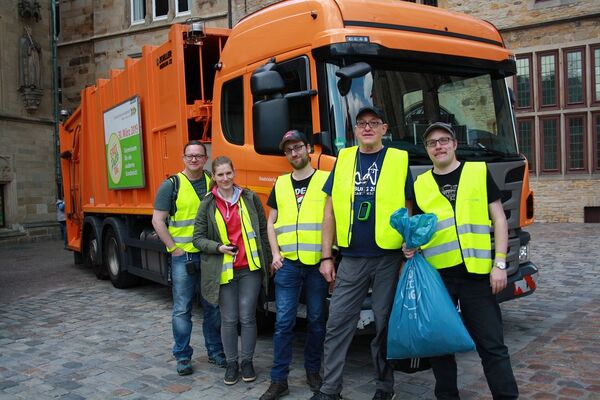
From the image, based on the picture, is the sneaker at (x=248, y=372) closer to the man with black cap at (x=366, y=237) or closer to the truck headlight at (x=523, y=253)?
the man with black cap at (x=366, y=237)

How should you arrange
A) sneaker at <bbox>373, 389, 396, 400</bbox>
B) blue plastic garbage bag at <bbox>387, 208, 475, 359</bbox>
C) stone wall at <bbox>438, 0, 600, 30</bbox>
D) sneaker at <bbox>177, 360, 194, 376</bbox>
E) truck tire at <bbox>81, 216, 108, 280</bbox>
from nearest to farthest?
1. blue plastic garbage bag at <bbox>387, 208, 475, 359</bbox>
2. sneaker at <bbox>373, 389, 396, 400</bbox>
3. sneaker at <bbox>177, 360, 194, 376</bbox>
4. truck tire at <bbox>81, 216, 108, 280</bbox>
5. stone wall at <bbox>438, 0, 600, 30</bbox>

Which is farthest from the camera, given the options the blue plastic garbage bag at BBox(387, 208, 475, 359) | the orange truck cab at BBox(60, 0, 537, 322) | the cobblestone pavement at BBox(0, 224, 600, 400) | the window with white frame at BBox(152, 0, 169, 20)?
the window with white frame at BBox(152, 0, 169, 20)

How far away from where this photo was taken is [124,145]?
25.7ft

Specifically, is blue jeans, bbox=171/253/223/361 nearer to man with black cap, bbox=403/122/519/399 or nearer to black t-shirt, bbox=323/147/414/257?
black t-shirt, bbox=323/147/414/257

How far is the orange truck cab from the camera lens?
14.9 ft

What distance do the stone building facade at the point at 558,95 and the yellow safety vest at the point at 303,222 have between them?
44.6 feet

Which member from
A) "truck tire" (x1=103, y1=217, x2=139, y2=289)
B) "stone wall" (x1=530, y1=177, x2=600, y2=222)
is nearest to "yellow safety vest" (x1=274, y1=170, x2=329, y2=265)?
"truck tire" (x1=103, y1=217, x2=139, y2=289)

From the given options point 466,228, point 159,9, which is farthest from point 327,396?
point 159,9

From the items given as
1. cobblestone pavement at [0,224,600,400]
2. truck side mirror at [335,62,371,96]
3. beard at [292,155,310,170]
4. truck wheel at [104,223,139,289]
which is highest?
truck side mirror at [335,62,371,96]

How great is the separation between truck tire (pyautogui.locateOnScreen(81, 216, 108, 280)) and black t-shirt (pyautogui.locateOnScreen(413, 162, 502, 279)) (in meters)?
6.77

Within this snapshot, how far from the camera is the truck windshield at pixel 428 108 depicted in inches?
177

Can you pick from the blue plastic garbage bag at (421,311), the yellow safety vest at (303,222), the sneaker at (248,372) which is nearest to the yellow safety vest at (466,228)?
the blue plastic garbage bag at (421,311)

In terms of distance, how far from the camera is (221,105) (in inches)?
226

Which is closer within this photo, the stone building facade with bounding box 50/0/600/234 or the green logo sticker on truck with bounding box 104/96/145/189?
the green logo sticker on truck with bounding box 104/96/145/189
